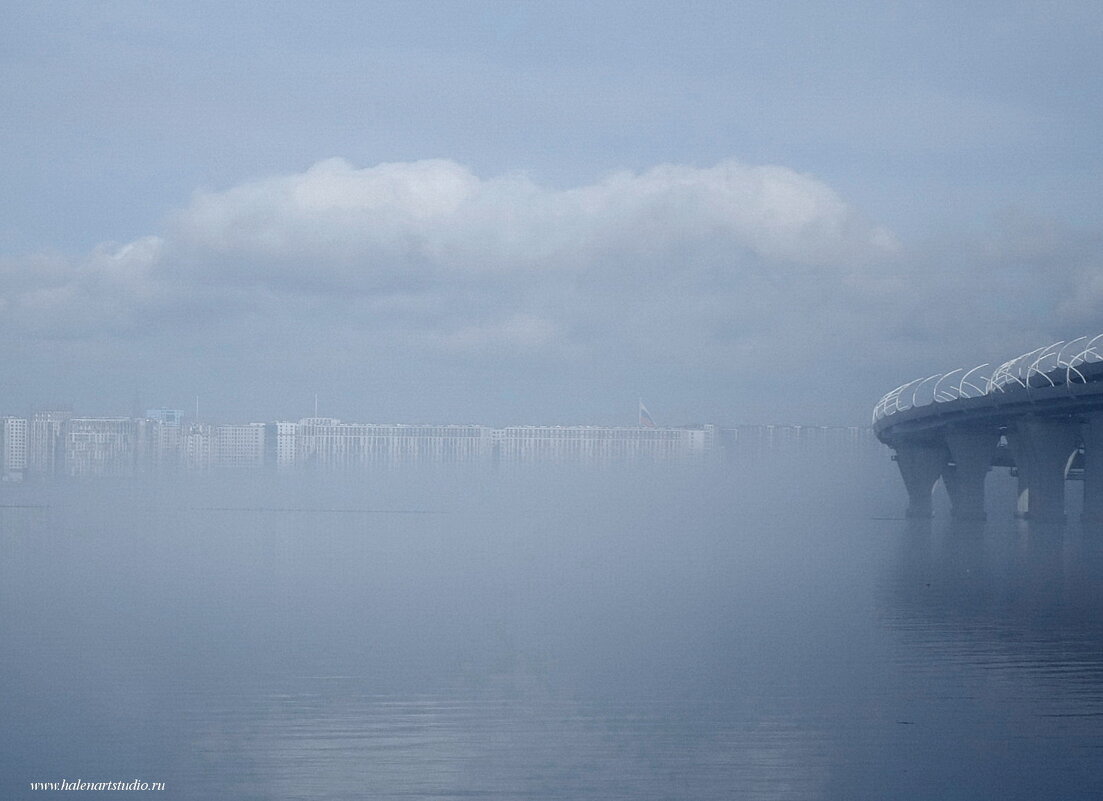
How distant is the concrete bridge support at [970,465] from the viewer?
68.1m

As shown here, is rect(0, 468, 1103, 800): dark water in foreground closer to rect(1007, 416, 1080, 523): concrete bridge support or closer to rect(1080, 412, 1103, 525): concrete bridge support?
rect(1080, 412, 1103, 525): concrete bridge support

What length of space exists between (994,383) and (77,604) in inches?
1810

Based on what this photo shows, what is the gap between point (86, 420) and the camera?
144500 mm

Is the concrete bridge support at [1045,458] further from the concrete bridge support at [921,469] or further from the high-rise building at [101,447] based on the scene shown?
the high-rise building at [101,447]

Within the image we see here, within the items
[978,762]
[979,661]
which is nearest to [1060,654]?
[979,661]

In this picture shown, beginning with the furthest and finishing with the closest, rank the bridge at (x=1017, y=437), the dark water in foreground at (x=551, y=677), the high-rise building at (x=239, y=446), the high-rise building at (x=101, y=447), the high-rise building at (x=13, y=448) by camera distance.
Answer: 1. the high-rise building at (x=239, y=446)
2. the high-rise building at (x=101, y=447)
3. the high-rise building at (x=13, y=448)
4. the bridge at (x=1017, y=437)
5. the dark water in foreground at (x=551, y=677)

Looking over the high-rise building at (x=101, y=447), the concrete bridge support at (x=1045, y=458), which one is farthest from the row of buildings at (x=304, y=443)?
the concrete bridge support at (x=1045, y=458)

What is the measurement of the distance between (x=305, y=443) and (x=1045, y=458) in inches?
4558

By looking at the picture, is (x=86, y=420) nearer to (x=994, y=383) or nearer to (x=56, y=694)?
(x=994, y=383)

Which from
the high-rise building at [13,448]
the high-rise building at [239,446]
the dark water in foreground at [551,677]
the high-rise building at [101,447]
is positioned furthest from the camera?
the high-rise building at [239,446]

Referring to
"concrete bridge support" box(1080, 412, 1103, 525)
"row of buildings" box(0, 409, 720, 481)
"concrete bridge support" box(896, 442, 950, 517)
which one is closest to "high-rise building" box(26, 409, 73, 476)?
"row of buildings" box(0, 409, 720, 481)

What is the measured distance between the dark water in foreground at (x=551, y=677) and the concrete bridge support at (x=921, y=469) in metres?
39.6

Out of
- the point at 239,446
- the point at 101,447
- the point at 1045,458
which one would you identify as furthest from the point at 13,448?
the point at 1045,458

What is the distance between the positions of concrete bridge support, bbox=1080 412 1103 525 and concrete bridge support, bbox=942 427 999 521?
444 inches
